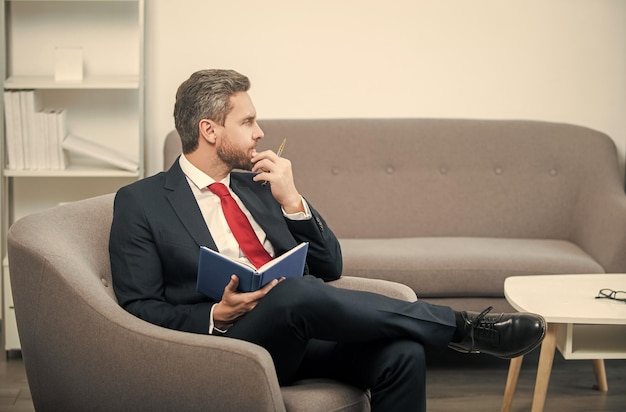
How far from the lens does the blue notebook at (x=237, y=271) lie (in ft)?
7.81

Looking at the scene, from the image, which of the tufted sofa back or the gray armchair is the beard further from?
the tufted sofa back

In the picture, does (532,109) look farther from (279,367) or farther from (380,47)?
(279,367)

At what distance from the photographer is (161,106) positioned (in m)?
4.56

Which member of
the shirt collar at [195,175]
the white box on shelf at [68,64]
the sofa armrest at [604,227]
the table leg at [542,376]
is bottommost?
the table leg at [542,376]

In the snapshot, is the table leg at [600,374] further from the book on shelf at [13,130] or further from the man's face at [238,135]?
the book on shelf at [13,130]

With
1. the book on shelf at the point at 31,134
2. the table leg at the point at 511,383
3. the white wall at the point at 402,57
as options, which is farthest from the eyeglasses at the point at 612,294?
the book on shelf at the point at 31,134

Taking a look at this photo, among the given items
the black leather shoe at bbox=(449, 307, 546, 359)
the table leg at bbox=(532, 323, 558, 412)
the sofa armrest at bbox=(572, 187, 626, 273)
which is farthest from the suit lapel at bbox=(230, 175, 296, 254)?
the sofa armrest at bbox=(572, 187, 626, 273)

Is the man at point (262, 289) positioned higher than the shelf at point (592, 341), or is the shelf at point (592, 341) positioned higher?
the man at point (262, 289)

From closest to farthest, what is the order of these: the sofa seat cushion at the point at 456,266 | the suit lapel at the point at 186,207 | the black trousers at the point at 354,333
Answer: the black trousers at the point at 354,333, the suit lapel at the point at 186,207, the sofa seat cushion at the point at 456,266

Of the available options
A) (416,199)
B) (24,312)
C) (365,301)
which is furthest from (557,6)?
(24,312)

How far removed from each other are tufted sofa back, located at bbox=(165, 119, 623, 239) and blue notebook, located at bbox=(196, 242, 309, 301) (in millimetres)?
1773

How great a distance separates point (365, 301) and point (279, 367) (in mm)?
275

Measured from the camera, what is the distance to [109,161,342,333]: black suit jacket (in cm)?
256

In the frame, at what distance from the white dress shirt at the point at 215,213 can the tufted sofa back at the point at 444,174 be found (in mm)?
1435
